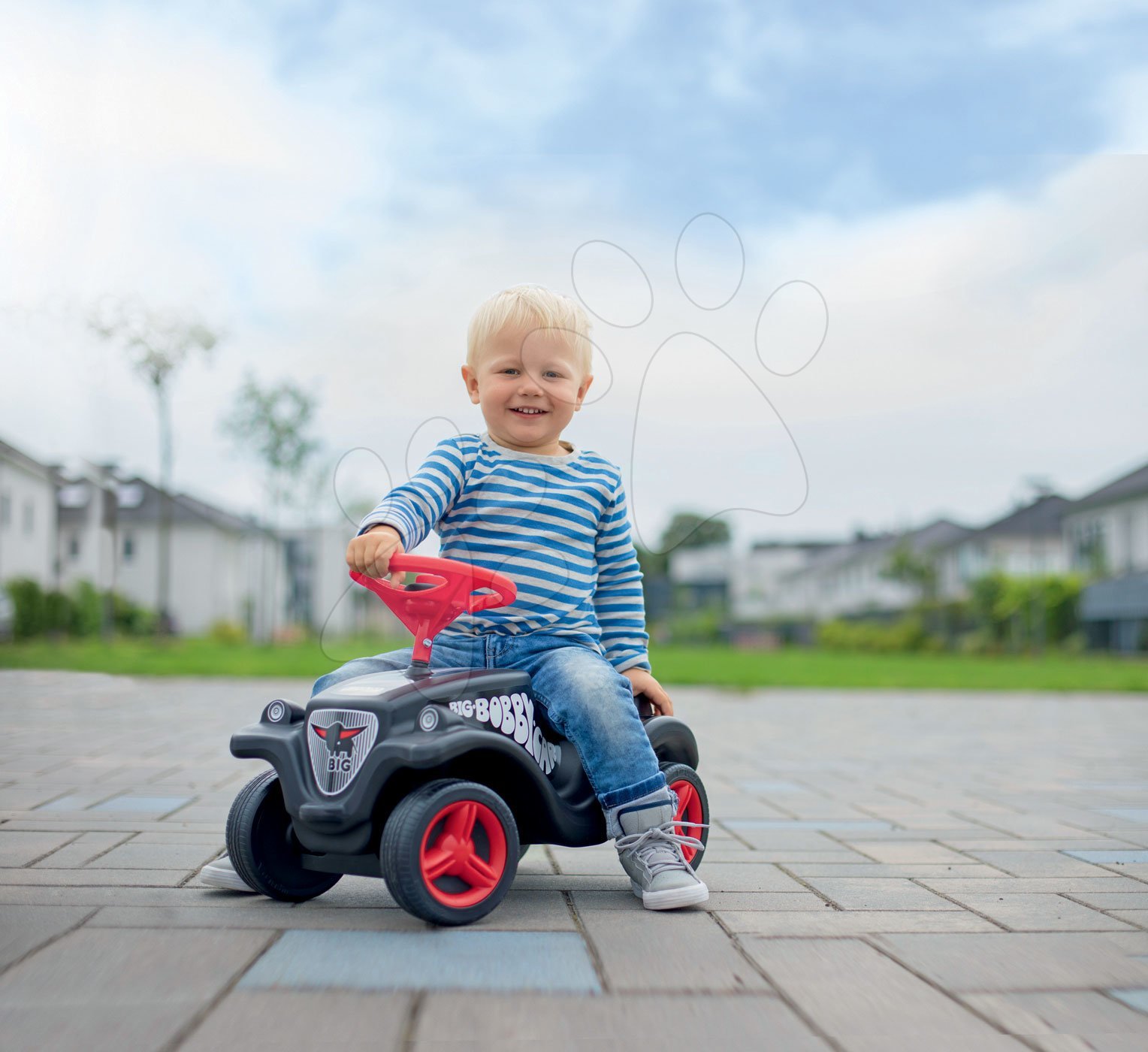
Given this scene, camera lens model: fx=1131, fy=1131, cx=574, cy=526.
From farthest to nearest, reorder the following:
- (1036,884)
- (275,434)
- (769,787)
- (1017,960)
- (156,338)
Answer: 1. (275,434)
2. (156,338)
3. (769,787)
4. (1036,884)
5. (1017,960)

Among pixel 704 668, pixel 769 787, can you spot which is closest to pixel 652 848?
pixel 769 787

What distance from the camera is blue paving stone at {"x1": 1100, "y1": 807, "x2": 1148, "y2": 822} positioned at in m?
3.78

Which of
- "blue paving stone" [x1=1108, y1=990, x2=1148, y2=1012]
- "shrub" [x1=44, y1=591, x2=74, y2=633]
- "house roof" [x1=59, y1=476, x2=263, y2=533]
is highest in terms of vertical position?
"house roof" [x1=59, y1=476, x2=263, y2=533]

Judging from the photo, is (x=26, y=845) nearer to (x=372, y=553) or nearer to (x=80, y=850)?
(x=80, y=850)

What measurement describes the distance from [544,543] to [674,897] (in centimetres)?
78

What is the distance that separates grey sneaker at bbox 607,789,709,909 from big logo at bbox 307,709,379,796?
58 centimetres

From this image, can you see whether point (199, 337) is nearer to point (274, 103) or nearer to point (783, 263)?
point (274, 103)

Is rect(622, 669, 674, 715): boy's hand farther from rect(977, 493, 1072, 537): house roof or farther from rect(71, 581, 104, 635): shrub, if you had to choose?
rect(977, 493, 1072, 537): house roof

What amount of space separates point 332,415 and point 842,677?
1244 centimetres

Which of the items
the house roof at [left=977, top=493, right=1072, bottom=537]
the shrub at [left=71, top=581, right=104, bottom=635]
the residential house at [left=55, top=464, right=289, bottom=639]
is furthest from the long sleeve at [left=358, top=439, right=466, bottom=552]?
the house roof at [left=977, top=493, right=1072, bottom=537]

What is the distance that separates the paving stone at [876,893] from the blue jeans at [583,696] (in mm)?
480

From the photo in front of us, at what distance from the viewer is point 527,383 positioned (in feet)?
7.98

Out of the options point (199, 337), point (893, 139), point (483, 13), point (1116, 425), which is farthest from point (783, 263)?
point (1116, 425)

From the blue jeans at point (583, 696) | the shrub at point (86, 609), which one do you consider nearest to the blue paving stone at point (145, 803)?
the blue jeans at point (583, 696)
